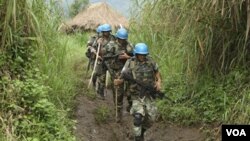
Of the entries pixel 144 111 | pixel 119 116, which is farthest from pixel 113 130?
pixel 144 111

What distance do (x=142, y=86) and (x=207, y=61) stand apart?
4.21ft

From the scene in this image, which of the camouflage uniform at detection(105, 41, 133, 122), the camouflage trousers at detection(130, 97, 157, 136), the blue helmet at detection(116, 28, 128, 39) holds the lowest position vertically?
the camouflage trousers at detection(130, 97, 157, 136)

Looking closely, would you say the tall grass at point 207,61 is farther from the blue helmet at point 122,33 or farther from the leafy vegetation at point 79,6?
the leafy vegetation at point 79,6

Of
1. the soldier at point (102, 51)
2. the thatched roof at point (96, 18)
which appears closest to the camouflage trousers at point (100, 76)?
the soldier at point (102, 51)

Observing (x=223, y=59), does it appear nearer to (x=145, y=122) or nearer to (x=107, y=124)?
(x=145, y=122)

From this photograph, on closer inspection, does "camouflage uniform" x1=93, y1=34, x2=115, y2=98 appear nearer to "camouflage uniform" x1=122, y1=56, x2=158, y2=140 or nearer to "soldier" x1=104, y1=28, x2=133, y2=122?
"soldier" x1=104, y1=28, x2=133, y2=122

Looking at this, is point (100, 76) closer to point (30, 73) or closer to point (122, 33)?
point (122, 33)

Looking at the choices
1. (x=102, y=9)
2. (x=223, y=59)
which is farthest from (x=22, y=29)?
(x=102, y=9)

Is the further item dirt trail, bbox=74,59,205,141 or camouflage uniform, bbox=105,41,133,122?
camouflage uniform, bbox=105,41,133,122

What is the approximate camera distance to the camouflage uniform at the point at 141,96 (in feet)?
25.4

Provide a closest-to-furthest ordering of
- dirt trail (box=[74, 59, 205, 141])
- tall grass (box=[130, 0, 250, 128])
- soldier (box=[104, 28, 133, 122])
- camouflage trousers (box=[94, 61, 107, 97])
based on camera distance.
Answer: tall grass (box=[130, 0, 250, 128]) < dirt trail (box=[74, 59, 205, 141]) < soldier (box=[104, 28, 133, 122]) < camouflage trousers (box=[94, 61, 107, 97])

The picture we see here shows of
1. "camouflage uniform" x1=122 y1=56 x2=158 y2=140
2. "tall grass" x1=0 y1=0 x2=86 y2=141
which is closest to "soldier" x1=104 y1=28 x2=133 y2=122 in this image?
"camouflage uniform" x1=122 y1=56 x2=158 y2=140

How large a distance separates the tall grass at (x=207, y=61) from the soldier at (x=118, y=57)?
758mm

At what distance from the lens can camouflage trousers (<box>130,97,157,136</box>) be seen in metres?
7.75
